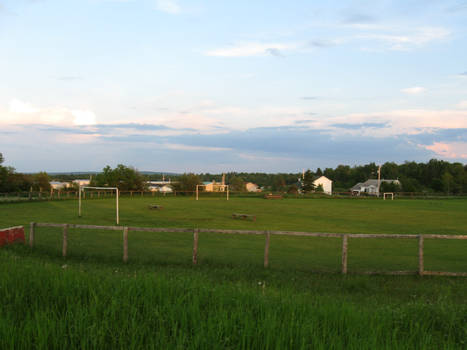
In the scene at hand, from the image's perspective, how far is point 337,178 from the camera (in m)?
148

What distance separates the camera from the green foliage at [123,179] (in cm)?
7344

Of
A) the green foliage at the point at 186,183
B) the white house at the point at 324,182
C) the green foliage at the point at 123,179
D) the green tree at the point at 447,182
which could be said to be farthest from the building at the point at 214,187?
the green tree at the point at 447,182

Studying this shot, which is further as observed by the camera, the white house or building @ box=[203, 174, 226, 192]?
the white house

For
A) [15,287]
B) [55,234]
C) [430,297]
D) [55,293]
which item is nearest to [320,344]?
[55,293]

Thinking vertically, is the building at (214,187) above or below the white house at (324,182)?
below

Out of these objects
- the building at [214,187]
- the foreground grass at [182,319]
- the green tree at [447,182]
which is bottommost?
the building at [214,187]

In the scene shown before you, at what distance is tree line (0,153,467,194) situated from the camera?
253ft

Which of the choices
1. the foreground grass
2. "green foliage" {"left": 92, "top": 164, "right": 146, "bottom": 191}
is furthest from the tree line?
the foreground grass

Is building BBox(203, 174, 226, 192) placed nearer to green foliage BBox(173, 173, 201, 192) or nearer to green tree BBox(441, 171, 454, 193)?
green foliage BBox(173, 173, 201, 192)

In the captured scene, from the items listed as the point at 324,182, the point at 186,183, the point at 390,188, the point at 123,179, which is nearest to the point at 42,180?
the point at 123,179

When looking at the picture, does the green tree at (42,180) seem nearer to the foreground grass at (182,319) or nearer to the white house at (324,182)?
the white house at (324,182)

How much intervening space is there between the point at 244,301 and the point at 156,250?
34.4 feet

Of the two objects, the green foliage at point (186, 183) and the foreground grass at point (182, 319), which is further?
the green foliage at point (186, 183)

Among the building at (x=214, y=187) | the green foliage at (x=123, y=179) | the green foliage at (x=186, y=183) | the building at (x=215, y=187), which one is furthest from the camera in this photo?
the building at (x=214, y=187)
